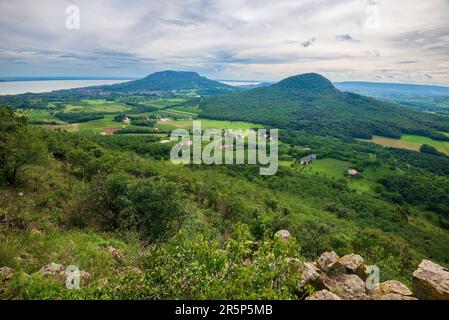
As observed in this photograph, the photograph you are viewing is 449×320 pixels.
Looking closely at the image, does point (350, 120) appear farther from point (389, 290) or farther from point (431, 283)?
point (431, 283)

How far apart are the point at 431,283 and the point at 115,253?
10.8 metres

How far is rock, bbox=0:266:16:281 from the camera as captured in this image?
6.44 metres

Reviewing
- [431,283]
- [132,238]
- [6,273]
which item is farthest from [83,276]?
[431,283]

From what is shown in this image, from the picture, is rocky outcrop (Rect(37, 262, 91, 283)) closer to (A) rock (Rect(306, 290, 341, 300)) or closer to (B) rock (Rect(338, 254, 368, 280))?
(A) rock (Rect(306, 290, 341, 300))

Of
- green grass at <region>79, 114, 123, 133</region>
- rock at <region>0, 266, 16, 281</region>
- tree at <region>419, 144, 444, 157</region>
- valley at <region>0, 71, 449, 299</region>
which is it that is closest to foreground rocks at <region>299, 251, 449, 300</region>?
valley at <region>0, 71, 449, 299</region>

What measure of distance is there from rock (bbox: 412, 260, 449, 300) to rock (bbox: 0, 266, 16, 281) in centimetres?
1181

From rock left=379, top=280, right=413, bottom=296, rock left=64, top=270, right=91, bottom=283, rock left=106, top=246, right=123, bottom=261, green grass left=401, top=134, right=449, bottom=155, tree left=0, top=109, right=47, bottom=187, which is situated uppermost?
tree left=0, top=109, right=47, bottom=187

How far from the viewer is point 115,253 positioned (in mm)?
9797

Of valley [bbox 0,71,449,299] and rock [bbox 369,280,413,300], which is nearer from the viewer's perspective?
valley [bbox 0,71,449,299]

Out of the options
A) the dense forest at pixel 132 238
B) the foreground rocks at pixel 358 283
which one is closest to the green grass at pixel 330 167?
the dense forest at pixel 132 238

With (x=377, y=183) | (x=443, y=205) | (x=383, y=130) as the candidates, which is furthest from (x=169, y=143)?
(x=383, y=130)

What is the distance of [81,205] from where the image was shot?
14.4 metres

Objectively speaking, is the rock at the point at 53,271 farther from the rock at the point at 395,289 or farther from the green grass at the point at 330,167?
the green grass at the point at 330,167
